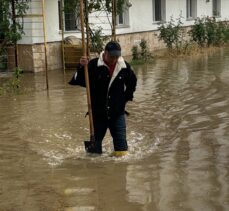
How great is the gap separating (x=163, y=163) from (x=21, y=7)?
7445 millimetres

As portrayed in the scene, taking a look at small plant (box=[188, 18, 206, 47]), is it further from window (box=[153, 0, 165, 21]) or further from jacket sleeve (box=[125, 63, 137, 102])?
jacket sleeve (box=[125, 63, 137, 102])

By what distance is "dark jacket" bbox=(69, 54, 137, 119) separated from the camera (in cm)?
728

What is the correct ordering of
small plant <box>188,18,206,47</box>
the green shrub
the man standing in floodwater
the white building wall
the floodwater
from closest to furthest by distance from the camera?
1. the floodwater
2. the man standing in floodwater
3. the white building wall
4. the green shrub
5. small plant <box>188,18,206,47</box>

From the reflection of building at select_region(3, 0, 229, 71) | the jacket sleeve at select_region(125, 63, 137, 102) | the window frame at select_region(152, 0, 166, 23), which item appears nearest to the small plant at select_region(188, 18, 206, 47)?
the reflection of building at select_region(3, 0, 229, 71)

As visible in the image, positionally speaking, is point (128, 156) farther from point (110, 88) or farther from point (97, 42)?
point (97, 42)

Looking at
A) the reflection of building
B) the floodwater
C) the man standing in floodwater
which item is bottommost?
the floodwater

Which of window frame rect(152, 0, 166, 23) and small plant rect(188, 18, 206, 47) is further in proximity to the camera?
window frame rect(152, 0, 166, 23)

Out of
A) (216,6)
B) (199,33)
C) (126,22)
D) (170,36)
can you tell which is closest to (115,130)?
(170,36)

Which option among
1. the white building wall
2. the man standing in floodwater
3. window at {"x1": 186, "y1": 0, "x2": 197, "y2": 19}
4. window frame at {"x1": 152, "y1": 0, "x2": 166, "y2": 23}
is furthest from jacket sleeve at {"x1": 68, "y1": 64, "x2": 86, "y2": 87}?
window at {"x1": 186, "y1": 0, "x2": 197, "y2": 19}

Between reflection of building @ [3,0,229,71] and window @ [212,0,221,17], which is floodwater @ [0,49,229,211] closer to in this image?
reflection of building @ [3,0,229,71]

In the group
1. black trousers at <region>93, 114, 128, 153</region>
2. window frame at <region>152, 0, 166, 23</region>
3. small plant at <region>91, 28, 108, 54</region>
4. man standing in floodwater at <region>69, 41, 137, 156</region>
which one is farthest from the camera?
window frame at <region>152, 0, 166, 23</region>

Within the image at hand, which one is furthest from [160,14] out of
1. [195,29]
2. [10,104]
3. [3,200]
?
[3,200]

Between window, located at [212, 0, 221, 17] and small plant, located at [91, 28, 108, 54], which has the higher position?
window, located at [212, 0, 221, 17]

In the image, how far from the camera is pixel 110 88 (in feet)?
24.0
